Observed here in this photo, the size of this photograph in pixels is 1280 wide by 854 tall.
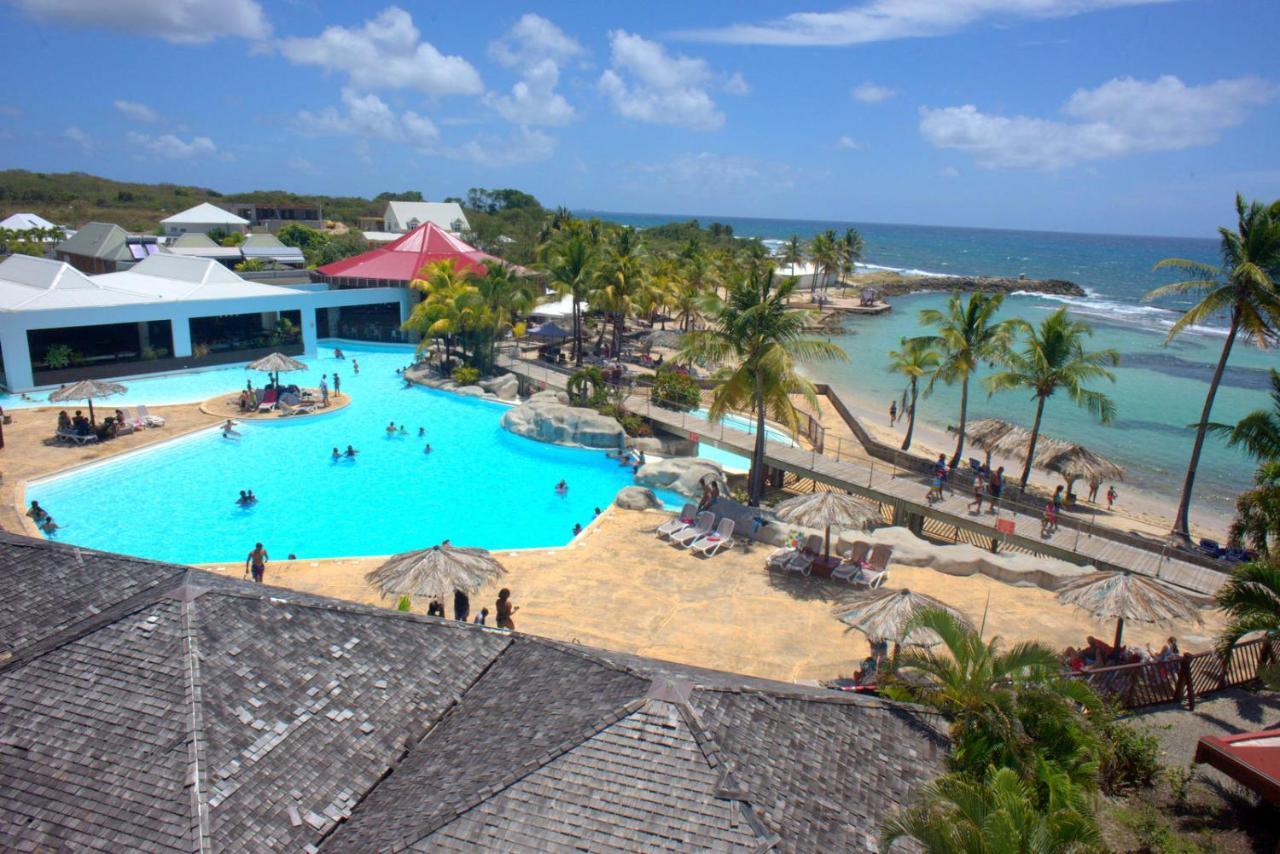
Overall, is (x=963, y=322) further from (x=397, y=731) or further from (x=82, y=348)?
(x=82, y=348)

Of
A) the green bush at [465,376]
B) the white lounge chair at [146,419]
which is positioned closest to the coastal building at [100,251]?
the green bush at [465,376]

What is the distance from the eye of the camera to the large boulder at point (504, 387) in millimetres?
32375

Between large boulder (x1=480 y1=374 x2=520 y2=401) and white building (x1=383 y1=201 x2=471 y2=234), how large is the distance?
165 ft

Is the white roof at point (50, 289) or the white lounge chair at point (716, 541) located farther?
the white roof at point (50, 289)

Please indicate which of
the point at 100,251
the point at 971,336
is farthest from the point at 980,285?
the point at 100,251

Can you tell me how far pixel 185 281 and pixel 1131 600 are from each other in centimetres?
3849

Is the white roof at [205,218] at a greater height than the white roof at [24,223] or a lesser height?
greater

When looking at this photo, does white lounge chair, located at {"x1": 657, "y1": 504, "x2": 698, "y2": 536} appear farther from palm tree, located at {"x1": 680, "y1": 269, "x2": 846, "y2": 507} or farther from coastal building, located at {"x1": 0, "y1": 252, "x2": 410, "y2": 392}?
coastal building, located at {"x1": 0, "y1": 252, "x2": 410, "y2": 392}

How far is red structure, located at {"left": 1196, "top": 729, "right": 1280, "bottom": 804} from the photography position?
26.5 feet

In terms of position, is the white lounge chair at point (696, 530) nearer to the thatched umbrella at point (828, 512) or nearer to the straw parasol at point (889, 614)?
the thatched umbrella at point (828, 512)

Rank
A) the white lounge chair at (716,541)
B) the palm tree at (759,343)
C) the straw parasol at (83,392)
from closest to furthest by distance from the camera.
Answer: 1. the white lounge chair at (716,541)
2. the palm tree at (759,343)
3. the straw parasol at (83,392)

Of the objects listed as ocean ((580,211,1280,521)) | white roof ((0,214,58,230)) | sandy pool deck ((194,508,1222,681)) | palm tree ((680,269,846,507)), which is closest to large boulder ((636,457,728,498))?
palm tree ((680,269,846,507))

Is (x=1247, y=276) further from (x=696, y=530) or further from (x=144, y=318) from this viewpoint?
(x=144, y=318)

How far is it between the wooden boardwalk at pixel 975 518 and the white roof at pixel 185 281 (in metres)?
22.6
